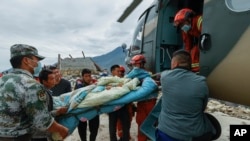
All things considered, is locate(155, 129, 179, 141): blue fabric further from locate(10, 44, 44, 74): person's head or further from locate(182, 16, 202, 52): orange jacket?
locate(182, 16, 202, 52): orange jacket

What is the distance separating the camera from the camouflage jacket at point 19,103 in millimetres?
2240

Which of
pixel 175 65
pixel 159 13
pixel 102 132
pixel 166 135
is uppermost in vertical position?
pixel 159 13

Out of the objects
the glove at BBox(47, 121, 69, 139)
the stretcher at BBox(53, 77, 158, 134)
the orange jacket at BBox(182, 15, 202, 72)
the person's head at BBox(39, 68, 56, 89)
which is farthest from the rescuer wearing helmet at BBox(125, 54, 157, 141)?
the glove at BBox(47, 121, 69, 139)

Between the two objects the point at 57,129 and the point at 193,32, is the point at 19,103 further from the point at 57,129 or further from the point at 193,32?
the point at 193,32

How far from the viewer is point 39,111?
2281mm

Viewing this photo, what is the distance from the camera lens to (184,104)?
2.64 m

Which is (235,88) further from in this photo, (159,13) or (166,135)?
(159,13)

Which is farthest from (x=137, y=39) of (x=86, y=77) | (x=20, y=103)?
(x=20, y=103)

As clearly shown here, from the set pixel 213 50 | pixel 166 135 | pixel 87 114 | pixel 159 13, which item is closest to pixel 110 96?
pixel 87 114

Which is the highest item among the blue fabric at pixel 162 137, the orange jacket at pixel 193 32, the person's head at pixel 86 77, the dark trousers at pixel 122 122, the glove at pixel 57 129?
the orange jacket at pixel 193 32

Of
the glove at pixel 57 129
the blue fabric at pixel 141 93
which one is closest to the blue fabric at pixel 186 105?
the glove at pixel 57 129

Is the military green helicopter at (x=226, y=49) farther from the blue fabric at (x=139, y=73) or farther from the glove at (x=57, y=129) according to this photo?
the glove at (x=57, y=129)

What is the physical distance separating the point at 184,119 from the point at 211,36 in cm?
102

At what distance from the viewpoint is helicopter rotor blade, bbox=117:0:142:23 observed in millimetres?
5543
